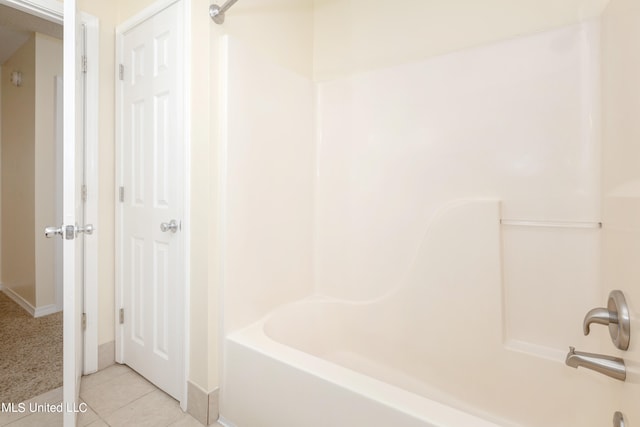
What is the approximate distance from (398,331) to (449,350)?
26 cm

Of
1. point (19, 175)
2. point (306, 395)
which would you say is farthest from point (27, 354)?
point (306, 395)

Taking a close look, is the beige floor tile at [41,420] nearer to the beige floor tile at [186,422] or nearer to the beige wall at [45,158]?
the beige floor tile at [186,422]

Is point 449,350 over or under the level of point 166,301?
under

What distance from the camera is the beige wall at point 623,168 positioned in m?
0.70

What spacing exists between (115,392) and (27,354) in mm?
938

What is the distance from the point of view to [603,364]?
0.70 m

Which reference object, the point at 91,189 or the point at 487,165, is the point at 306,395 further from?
the point at 91,189

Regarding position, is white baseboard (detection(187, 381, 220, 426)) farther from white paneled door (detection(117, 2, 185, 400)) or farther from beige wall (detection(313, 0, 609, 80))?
beige wall (detection(313, 0, 609, 80))

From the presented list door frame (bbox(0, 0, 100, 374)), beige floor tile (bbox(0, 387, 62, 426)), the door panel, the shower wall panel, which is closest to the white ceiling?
door frame (bbox(0, 0, 100, 374))

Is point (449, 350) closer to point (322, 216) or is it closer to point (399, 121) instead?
point (322, 216)

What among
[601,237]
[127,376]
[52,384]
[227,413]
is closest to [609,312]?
[601,237]

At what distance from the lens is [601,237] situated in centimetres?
124

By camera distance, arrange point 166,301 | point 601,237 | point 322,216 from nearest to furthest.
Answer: point 601,237 → point 166,301 → point 322,216

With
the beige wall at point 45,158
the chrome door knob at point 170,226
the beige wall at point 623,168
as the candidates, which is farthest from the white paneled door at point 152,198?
the beige wall at point 623,168
